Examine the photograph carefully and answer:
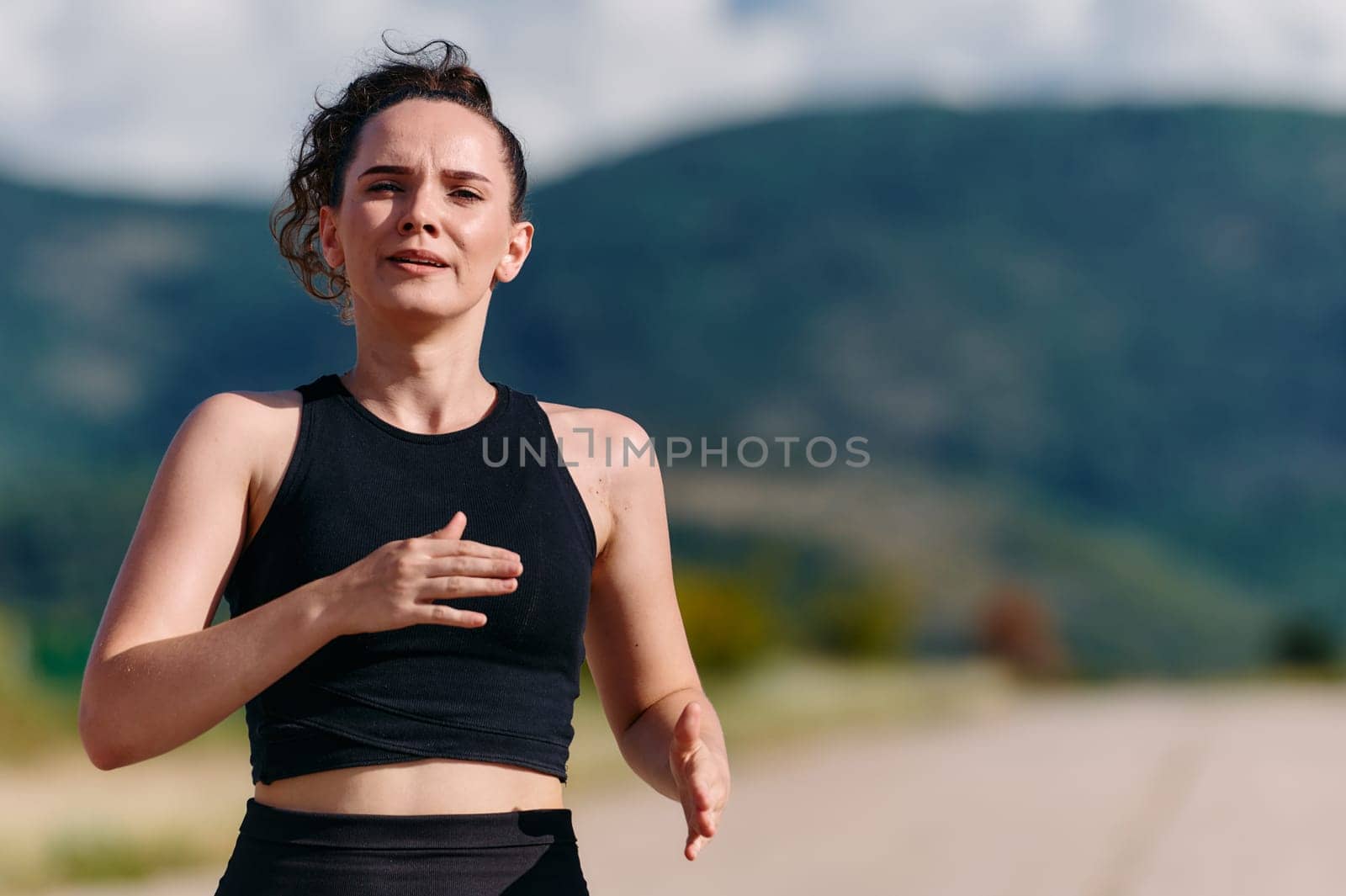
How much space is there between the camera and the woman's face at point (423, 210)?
7.12ft

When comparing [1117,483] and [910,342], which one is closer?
[1117,483]

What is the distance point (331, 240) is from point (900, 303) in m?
51.2

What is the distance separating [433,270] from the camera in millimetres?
2180

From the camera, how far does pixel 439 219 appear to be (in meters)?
2.18

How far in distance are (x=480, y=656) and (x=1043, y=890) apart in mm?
6656

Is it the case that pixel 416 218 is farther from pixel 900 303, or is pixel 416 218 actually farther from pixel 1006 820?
pixel 900 303

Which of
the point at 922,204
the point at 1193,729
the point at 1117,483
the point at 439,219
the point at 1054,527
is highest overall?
the point at 922,204

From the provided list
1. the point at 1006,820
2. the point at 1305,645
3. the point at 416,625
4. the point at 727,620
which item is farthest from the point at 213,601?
the point at 1305,645

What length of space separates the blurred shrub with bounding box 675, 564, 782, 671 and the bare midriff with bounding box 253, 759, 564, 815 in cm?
1382

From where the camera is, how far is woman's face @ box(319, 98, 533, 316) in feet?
7.12

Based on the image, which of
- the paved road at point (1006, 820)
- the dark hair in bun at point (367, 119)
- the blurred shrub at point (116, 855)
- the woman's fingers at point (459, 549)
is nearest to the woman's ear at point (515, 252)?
the dark hair in bun at point (367, 119)

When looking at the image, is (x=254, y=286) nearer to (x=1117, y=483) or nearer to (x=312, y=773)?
(x=1117, y=483)

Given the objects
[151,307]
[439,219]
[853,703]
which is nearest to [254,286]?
[151,307]

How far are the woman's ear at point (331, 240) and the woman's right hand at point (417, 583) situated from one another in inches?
23.5
